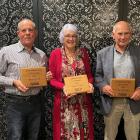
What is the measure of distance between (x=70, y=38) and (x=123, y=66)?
57 centimetres

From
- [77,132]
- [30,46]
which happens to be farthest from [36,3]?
[77,132]

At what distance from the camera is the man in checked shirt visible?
2867 mm

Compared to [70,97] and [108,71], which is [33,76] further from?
[108,71]

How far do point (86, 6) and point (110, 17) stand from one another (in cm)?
29

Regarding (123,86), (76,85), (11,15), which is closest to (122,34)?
(123,86)

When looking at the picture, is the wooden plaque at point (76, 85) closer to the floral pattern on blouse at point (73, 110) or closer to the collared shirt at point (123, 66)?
the floral pattern on blouse at point (73, 110)

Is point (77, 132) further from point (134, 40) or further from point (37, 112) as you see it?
point (134, 40)

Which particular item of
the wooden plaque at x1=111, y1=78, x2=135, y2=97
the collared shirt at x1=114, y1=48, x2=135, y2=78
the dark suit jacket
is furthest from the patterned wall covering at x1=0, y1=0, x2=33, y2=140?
the wooden plaque at x1=111, y1=78, x2=135, y2=97

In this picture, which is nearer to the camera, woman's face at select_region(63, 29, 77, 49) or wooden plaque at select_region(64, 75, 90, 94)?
wooden plaque at select_region(64, 75, 90, 94)

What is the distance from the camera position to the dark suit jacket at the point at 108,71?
2965 mm

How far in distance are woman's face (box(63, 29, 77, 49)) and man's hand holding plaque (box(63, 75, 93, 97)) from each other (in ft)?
1.06

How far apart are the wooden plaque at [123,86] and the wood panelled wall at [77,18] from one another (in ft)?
2.14

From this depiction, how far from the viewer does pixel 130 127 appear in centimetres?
303

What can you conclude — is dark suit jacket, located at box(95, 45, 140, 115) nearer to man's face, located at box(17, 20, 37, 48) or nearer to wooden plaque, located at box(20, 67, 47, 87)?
wooden plaque, located at box(20, 67, 47, 87)
